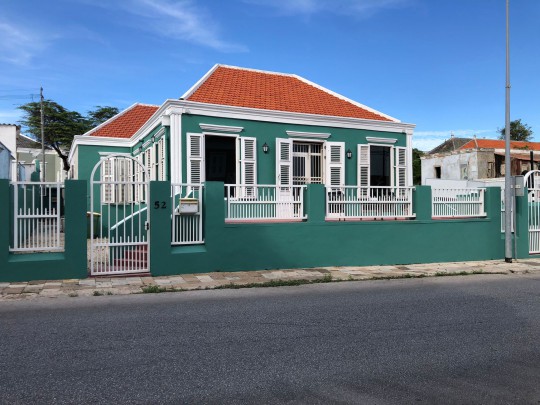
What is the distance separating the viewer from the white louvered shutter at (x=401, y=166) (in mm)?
15055

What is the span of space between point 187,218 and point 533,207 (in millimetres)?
9404

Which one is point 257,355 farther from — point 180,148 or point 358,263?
point 180,148

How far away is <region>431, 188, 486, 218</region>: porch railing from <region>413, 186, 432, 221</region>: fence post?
0.20 meters

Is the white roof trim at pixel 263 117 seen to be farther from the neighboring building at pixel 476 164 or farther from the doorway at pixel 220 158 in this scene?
the neighboring building at pixel 476 164

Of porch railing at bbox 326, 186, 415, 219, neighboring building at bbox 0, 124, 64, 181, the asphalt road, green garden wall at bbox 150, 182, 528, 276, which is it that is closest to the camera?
the asphalt road

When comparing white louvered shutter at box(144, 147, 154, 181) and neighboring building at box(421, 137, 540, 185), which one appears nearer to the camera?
white louvered shutter at box(144, 147, 154, 181)

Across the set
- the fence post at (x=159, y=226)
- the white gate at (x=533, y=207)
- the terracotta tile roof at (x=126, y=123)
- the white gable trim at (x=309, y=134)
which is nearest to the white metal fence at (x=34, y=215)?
the fence post at (x=159, y=226)

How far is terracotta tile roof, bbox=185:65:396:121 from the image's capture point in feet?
44.9

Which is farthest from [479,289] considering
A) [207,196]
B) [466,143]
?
[466,143]

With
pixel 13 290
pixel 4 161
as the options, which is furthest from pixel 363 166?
pixel 4 161

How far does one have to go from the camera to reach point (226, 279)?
859 centimetres

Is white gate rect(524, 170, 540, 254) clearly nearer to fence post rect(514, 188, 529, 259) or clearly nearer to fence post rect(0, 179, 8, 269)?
fence post rect(514, 188, 529, 259)

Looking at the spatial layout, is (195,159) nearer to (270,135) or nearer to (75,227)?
(270,135)

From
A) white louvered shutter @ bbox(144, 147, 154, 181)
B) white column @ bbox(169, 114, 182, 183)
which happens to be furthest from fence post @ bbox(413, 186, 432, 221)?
white louvered shutter @ bbox(144, 147, 154, 181)
